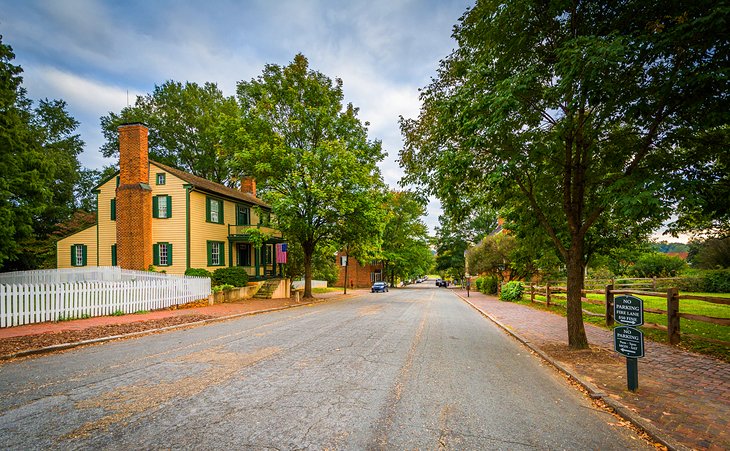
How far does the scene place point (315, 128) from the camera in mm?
23656

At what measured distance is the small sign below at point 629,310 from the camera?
5.30 meters

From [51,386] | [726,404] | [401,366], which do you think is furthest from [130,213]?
[726,404]

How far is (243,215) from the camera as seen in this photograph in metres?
28.1

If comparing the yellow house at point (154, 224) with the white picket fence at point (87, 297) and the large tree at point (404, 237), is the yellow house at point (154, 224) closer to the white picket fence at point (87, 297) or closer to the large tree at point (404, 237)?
the white picket fence at point (87, 297)

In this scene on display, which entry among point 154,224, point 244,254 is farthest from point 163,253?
point 244,254

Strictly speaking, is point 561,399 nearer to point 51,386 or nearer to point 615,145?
point 615,145

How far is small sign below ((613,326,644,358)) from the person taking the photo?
5.18 m

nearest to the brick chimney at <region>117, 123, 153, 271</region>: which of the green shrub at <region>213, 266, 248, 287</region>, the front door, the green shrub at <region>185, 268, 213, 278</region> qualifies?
the green shrub at <region>185, 268, 213, 278</region>

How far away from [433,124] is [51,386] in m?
9.38

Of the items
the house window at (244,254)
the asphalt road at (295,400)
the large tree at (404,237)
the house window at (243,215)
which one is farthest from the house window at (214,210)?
the large tree at (404,237)

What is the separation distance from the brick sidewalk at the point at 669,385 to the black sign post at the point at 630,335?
275mm

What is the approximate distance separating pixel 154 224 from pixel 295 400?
74.3ft

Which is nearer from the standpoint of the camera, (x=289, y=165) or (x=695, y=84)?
(x=695, y=84)

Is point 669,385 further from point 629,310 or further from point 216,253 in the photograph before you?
point 216,253
